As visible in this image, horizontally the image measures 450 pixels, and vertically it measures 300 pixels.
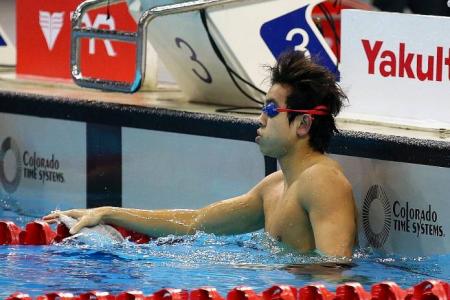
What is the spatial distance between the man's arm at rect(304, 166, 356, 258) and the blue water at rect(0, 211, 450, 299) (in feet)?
0.20

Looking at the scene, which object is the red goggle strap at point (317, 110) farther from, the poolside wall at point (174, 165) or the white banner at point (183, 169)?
the white banner at point (183, 169)

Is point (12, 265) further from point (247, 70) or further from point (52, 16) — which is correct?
point (52, 16)

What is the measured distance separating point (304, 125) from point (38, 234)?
0.99 metres

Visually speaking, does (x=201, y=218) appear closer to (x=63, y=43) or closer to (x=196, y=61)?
(x=196, y=61)

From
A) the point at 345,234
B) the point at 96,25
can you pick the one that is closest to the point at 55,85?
the point at 96,25

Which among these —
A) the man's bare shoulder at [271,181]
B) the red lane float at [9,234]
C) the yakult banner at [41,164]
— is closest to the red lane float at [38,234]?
the red lane float at [9,234]

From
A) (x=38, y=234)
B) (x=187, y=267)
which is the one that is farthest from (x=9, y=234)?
(x=187, y=267)

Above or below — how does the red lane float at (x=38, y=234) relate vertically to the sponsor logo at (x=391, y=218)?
below

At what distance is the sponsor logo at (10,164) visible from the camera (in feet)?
20.3

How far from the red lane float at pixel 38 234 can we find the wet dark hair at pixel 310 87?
0.73 meters

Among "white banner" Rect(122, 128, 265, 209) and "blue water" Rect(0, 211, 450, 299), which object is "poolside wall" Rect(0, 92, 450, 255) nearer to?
"white banner" Rect(122, 128, 265, 209)

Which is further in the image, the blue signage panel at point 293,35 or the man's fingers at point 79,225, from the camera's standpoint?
the blue signage panel at point 293,35

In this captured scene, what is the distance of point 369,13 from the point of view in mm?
4930

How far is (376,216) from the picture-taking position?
459cm
